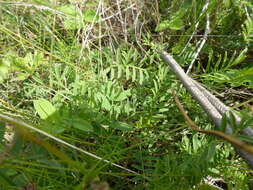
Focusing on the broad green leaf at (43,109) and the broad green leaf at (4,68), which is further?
the broad green leaf at (4,68)

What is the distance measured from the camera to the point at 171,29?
173 cm

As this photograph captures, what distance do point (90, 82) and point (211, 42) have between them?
72 centimetres

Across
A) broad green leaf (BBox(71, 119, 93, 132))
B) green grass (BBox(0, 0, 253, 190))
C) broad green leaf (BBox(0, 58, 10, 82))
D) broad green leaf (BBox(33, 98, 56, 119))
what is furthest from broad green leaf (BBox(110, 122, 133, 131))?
broad green leaf (BBox(0, 58, 10, 82))

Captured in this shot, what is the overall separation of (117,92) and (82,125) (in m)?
0.28

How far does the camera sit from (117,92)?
4.22 ft

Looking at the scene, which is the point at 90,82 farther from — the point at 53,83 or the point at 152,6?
the point at 152,6

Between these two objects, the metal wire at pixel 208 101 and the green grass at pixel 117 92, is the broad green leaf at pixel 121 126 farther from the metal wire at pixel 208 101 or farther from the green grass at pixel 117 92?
the metal wire at pixel 208 101

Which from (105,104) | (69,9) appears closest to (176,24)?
(69,9)

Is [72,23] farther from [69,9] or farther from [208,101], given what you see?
[208,101]

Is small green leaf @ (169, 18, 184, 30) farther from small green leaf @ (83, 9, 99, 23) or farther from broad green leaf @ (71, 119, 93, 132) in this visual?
broad green leaf @ (71, 119, 93, 132)

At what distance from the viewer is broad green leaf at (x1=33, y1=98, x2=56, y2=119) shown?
44.1 inches

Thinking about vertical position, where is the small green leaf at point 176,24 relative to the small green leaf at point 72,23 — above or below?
above

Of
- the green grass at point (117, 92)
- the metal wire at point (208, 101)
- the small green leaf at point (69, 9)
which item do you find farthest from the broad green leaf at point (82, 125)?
the small green leaf at point (69, 9)

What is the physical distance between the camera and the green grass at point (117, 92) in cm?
100
